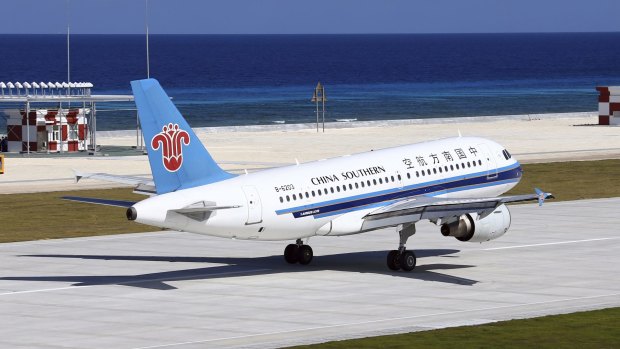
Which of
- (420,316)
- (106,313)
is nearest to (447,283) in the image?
(420,316)

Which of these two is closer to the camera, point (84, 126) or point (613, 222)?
point (613, 222)

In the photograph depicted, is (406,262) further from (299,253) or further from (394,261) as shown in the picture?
(299,253)

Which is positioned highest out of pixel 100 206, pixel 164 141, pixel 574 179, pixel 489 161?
pixel 164 141

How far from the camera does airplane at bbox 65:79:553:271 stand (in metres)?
41.8

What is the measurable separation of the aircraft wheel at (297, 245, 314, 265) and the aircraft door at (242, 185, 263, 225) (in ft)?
17.5

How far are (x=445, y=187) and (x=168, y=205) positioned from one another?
1238 centimetres

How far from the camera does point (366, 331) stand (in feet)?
119

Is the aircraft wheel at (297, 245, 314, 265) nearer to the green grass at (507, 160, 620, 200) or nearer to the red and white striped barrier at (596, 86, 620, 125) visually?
the green grass at (507, 160, 620, 200)

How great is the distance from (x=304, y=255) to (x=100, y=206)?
22729mm

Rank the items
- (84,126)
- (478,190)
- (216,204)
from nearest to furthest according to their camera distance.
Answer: (216,204) < (478,190) < (84,126)

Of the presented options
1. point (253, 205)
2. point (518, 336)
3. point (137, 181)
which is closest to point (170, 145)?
point (253, 205)

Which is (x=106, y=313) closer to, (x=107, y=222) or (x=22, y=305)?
(x=22, y=305)

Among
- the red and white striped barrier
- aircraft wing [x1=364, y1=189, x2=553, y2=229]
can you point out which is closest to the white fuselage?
aircraft wing [x1=364, y1=189, x2=553, y2=229]

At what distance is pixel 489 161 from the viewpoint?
50.9 m
